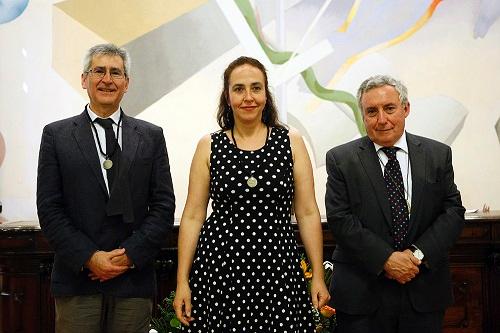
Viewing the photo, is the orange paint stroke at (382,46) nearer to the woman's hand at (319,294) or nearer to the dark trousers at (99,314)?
the woman's hand at (319,294)

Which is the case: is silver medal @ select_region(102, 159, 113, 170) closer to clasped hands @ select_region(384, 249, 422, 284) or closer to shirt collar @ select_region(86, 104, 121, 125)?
shirt collar @ select_region(86, 104, 121, 125)

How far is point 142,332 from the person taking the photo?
252 centimetres

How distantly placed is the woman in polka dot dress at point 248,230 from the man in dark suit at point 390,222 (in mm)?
125

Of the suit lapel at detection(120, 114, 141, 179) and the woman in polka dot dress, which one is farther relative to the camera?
the suit lapel at detection(120, 114, 141, 179)

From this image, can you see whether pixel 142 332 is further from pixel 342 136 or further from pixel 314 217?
pixel 342 136

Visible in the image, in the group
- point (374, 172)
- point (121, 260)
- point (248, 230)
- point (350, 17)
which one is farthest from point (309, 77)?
point (121, 260)

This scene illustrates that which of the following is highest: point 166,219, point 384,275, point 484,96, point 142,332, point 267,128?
point 484,96

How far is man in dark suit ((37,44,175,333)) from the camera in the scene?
244 centimetres

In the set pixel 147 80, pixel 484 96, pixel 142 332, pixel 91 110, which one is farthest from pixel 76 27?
pixel 484 96

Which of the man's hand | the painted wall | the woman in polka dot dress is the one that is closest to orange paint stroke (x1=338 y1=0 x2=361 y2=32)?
the painted wall

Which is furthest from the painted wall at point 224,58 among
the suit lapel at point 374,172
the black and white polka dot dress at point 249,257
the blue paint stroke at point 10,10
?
the black and white polka dot dress at point 249,257

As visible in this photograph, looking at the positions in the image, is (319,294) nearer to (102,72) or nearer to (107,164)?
(107,164)

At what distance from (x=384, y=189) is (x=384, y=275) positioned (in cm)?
31

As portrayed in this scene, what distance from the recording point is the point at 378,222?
240 cm
